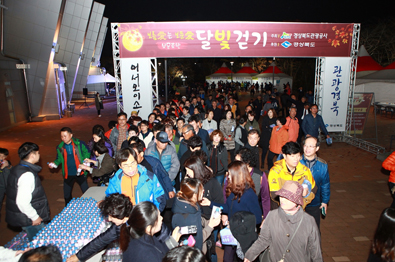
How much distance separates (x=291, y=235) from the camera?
8.80ft

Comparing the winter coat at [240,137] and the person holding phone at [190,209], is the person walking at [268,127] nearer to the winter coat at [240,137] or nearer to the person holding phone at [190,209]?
the winter coat at [240,137]

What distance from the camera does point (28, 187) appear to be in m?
3.65

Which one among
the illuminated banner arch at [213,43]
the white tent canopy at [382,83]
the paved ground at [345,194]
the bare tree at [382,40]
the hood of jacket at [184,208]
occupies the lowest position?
the paved ground at [345,194]

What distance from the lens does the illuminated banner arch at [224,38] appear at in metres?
9.73

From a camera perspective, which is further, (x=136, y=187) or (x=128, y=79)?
(x=128, y=79)

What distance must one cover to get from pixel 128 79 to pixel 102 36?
33346 mm

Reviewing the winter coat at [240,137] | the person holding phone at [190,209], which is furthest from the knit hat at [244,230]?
the winter coat at [240,137]

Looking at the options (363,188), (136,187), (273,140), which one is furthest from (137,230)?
(363,188)

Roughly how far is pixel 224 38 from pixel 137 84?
365 centimetres

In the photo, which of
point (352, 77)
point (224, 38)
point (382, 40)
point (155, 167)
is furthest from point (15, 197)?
point (382, 40)

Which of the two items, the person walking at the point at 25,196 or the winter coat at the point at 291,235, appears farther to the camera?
the person walking at the point at 25,196

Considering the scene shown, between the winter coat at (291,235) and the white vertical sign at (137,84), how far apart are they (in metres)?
8.21

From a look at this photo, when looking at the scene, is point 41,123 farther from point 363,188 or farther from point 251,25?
point 363,188

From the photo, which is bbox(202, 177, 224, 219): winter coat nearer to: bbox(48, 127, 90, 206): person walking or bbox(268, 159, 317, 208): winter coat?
bbox(268, 159, 317, 208): winter coat
